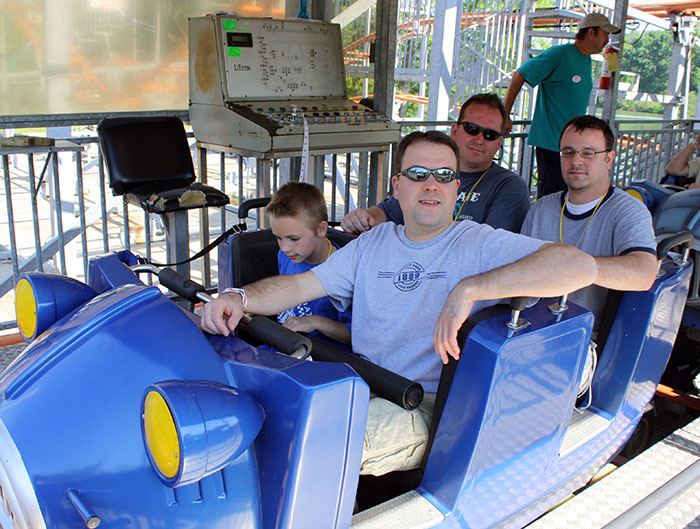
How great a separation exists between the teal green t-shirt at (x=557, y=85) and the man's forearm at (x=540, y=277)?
2939 millimetres

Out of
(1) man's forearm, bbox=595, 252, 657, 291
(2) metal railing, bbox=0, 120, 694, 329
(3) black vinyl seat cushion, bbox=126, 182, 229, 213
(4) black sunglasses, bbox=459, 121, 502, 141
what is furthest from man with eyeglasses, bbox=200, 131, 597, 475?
(2) metal railing, bbox=0, 120, 694, 329

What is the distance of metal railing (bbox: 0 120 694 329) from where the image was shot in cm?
319

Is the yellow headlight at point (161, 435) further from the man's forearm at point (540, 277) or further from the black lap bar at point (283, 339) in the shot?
the man's forearm at point (540, 277)

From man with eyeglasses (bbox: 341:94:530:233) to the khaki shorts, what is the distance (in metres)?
0.80

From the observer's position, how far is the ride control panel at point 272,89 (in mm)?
3412

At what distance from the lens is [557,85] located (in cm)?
402

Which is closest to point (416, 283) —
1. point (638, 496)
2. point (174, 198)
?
point (638, 496)

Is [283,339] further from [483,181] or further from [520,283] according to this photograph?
[483,181]

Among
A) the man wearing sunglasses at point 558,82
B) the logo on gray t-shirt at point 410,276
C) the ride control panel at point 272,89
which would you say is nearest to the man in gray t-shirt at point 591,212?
the logo on gray t-shirt at point 410,276

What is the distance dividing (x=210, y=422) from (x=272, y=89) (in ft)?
9.89

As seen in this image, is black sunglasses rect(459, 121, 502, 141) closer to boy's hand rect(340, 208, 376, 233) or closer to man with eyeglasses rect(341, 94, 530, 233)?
man with eyeglasses rect(341, 94, 530, 233)

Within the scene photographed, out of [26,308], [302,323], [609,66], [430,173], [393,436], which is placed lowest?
[393,436]

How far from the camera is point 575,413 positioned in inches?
68.9

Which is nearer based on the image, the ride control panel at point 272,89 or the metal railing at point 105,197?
the metal railing at point 105,197
